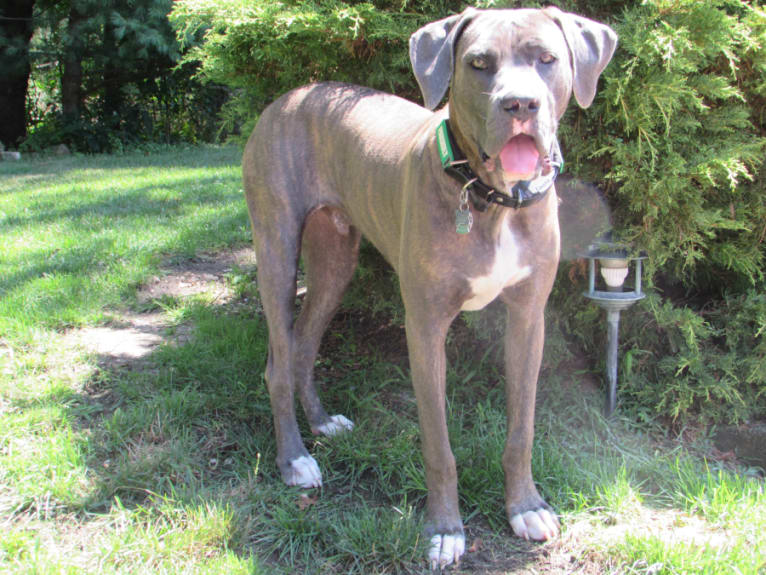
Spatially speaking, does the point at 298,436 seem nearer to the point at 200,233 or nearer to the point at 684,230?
the point at 684,230

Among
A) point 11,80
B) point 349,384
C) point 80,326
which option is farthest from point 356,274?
point 11,80

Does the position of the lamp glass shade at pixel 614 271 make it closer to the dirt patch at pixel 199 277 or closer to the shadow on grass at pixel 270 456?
the shadow on grass at pixel 270 456

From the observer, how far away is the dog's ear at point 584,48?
2.14 metres

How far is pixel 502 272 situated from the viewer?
2.24m

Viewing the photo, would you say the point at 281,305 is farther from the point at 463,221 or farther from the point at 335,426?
the point at 463,221

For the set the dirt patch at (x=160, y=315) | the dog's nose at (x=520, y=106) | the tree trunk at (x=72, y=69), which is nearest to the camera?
the dog's nose at (x=520, y=106)

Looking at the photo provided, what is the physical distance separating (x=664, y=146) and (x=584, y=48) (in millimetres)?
899

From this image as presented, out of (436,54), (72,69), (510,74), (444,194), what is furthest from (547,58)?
(72,69)

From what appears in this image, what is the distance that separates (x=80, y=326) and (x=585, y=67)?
129 inches

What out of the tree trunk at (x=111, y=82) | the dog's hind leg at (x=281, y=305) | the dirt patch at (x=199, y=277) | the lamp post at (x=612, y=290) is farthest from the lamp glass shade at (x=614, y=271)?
the tree trunk at (x=111, y=82)

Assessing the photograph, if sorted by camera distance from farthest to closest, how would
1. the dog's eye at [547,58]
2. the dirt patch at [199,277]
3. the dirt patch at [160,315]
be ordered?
the dirt patch at [199,277] → the dirt patch at [160,315] → the dog's eye at [547,58]

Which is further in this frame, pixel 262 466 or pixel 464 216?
pixel 262 466

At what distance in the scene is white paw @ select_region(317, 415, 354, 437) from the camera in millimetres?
3098

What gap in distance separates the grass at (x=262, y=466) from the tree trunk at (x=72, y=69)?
9.44 m
